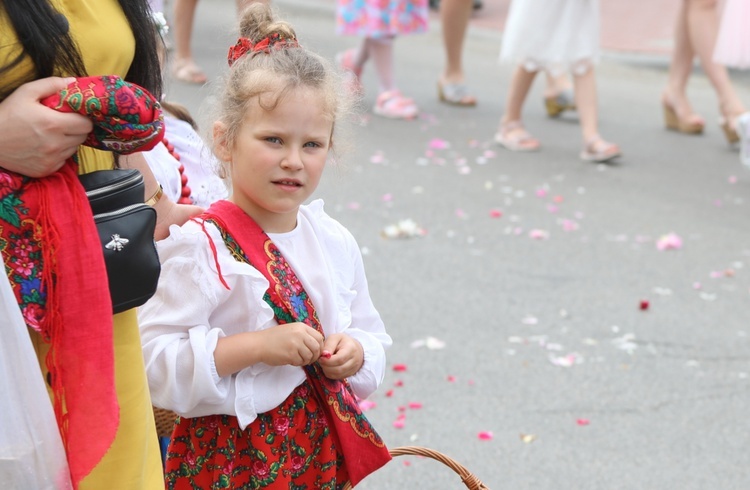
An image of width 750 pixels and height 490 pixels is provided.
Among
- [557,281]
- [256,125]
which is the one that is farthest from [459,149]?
[256,125]

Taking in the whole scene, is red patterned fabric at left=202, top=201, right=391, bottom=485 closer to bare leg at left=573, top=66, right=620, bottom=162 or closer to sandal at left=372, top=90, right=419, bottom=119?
bare leg at left=573, top=66, right=620, bottom=162

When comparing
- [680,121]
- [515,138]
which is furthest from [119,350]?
[680,121]

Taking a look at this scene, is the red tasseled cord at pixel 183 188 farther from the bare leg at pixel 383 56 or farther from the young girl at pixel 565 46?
the bare leg at pixel 383 56

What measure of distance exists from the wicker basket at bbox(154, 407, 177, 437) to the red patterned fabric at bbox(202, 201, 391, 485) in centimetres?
39

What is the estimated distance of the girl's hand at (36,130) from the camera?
5.14ft

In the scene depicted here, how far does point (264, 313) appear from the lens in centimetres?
206

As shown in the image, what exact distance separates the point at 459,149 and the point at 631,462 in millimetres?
3687

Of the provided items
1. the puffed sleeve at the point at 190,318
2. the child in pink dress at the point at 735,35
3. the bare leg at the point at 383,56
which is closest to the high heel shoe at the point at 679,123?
the child in pink dress at the point at 735,35

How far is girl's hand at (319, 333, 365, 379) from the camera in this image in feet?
6.89

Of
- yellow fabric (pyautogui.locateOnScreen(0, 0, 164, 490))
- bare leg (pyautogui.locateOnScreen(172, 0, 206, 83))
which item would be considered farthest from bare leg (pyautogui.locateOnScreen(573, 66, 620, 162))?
yellow fabric (pyautogui.locateOnScreen(0, 0, 164, 490))

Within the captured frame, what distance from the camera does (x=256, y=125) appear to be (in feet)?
6.76

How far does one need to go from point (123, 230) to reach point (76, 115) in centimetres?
20

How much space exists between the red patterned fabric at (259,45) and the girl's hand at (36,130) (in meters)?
0.60

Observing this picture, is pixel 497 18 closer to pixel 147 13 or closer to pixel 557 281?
pixel 557 281
